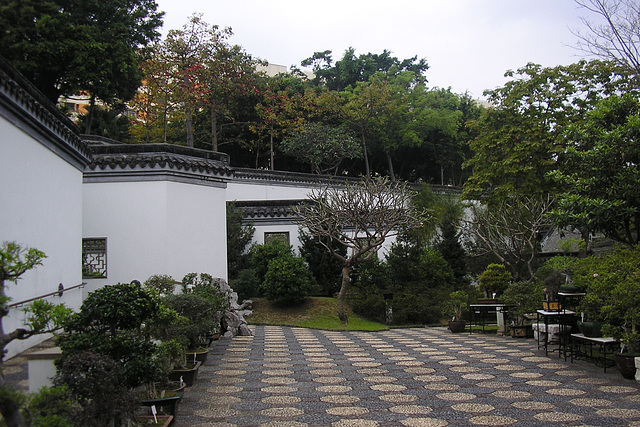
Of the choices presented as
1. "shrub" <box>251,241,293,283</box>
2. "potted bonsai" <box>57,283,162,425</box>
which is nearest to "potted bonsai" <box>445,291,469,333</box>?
"shrub" <box>251,241,293,283</box>

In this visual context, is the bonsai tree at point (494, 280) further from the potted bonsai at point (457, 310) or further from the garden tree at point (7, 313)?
the garden tree at point (7, 313)

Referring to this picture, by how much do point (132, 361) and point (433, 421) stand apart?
8.39 feet

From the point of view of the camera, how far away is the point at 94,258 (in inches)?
440

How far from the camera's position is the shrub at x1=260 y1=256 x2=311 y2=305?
14023mm

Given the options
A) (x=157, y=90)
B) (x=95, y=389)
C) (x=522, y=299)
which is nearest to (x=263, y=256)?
(x=522, y=299)

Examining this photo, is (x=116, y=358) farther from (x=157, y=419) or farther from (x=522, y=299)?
(x=522, y=299)

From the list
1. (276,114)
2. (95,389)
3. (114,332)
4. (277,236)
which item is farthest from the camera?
(276,114)

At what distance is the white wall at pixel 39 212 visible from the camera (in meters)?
6.32

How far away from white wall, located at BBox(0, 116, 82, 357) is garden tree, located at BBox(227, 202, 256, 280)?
6.83 metres

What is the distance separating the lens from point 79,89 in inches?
613

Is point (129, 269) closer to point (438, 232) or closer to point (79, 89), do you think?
point (79, 89)

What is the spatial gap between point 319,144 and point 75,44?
9979 mm

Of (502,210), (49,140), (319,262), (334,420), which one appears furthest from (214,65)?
(334,420)

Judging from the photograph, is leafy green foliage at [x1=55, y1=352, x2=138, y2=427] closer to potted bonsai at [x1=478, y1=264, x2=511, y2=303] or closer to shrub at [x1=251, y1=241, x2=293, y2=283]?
shrub at [x1=251, y1=241, x2=293, y2=283]
